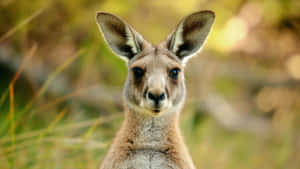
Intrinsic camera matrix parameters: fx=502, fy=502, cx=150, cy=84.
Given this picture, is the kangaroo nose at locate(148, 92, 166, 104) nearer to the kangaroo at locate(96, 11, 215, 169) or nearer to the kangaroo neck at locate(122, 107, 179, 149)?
the kangaroo at locate(96, 11, 215, 169)

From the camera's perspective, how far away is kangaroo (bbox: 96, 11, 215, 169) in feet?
12.3

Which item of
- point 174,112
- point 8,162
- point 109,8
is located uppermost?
point 109,8

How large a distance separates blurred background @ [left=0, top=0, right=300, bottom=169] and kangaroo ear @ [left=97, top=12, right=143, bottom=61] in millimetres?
920

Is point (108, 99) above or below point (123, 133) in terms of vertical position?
above

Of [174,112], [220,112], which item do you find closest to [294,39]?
[220,112]

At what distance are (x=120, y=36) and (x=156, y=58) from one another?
449mm

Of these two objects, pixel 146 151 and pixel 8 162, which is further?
pixel 8 162

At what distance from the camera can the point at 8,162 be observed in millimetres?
4391

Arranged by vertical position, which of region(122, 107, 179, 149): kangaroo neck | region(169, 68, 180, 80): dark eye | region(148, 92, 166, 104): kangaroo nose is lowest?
region(122, 107, 179, 149): kangaroo neck

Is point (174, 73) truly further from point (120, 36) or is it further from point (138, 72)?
point (120, 36)

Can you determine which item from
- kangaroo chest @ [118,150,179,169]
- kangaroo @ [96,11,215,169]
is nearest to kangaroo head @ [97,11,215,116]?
kangaroo @ [96,11,215,169]

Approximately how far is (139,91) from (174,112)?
36 cm

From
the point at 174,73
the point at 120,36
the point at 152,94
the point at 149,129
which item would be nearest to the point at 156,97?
the point at 152,94

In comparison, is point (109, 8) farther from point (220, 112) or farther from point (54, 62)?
point (220, 112)
